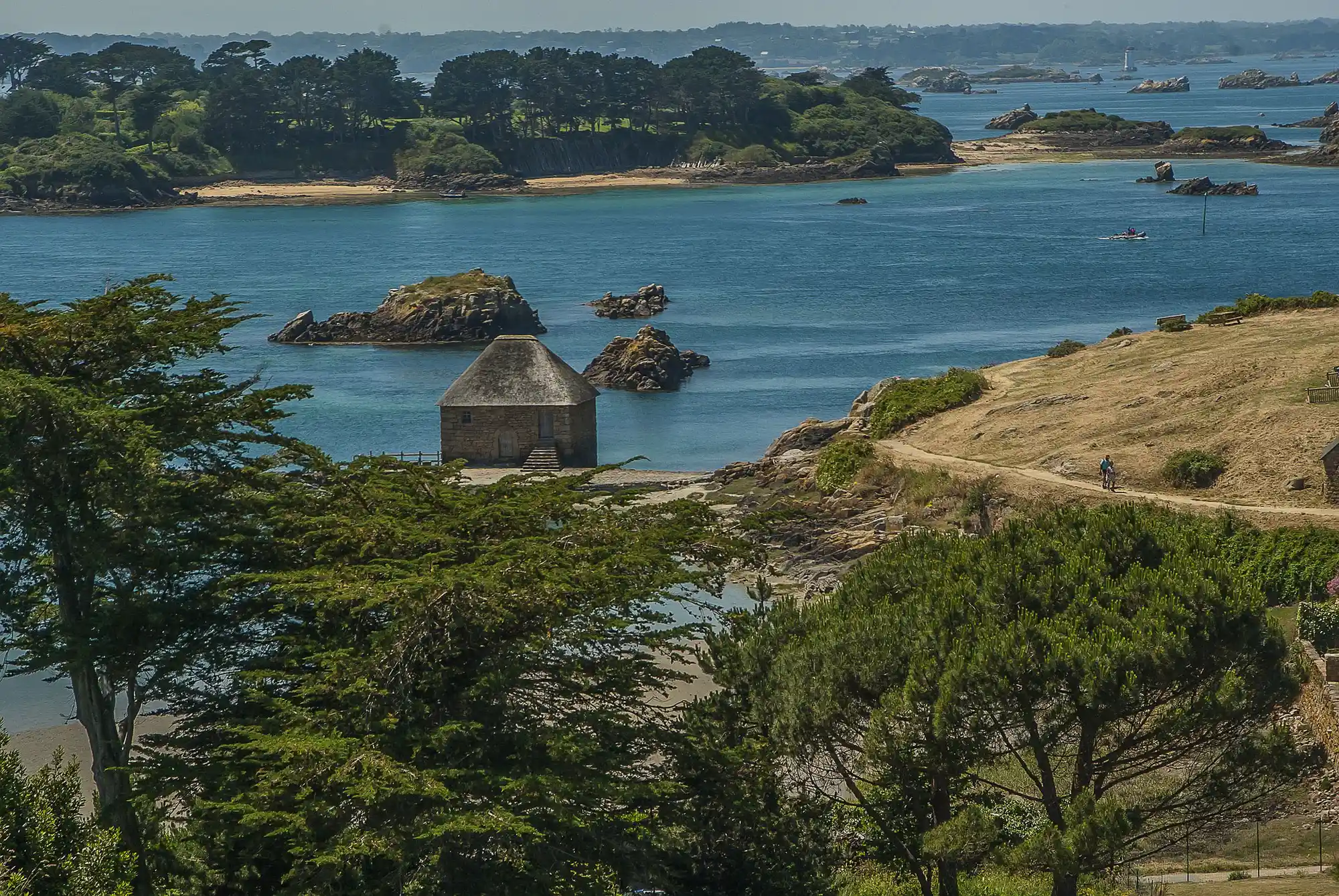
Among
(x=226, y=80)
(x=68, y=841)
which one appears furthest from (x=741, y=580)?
(x=226, y=80)

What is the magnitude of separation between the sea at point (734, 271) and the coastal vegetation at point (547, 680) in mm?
11352

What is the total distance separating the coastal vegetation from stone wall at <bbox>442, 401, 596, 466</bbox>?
28.5 m

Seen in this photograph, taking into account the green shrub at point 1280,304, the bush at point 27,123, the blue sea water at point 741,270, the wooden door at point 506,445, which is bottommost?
the blue sea water at point 741,270

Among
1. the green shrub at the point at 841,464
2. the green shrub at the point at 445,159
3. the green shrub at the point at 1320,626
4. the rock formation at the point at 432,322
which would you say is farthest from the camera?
the green shrub at the point at 445,159

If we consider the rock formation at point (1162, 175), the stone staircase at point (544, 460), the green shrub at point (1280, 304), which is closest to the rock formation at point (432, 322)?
the stone staircase at point (544, 460)

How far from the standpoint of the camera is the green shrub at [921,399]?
169 ft

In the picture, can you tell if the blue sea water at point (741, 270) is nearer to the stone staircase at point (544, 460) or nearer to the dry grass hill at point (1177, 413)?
the stone staircase at point (544, 460)

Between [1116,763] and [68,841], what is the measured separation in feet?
35.7

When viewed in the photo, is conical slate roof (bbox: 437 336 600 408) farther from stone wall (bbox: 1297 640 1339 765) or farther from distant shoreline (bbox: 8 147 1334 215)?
distant shoreline (bbox: 8 147 1334 215)

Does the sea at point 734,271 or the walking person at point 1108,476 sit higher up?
the walking person at point 1108,476

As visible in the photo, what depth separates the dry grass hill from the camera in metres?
40.4

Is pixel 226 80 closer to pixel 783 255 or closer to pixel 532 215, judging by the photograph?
pixel 532 215

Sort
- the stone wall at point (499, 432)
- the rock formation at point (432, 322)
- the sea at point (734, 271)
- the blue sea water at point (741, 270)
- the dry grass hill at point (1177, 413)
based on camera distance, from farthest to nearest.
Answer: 1. the rock formation at point (432, 322)
2. the blue sea water at point (741, 270)
3. the sea at point (734, 271)
4. the stone wall at point (499, 432)
5. the dry grass hill at point (1177, 413)

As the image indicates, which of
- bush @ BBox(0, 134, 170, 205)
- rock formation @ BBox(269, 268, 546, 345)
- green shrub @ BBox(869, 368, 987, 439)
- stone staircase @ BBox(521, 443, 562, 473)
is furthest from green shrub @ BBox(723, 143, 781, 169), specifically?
stone staircase @ BBox(521, 443, 562, 473)
